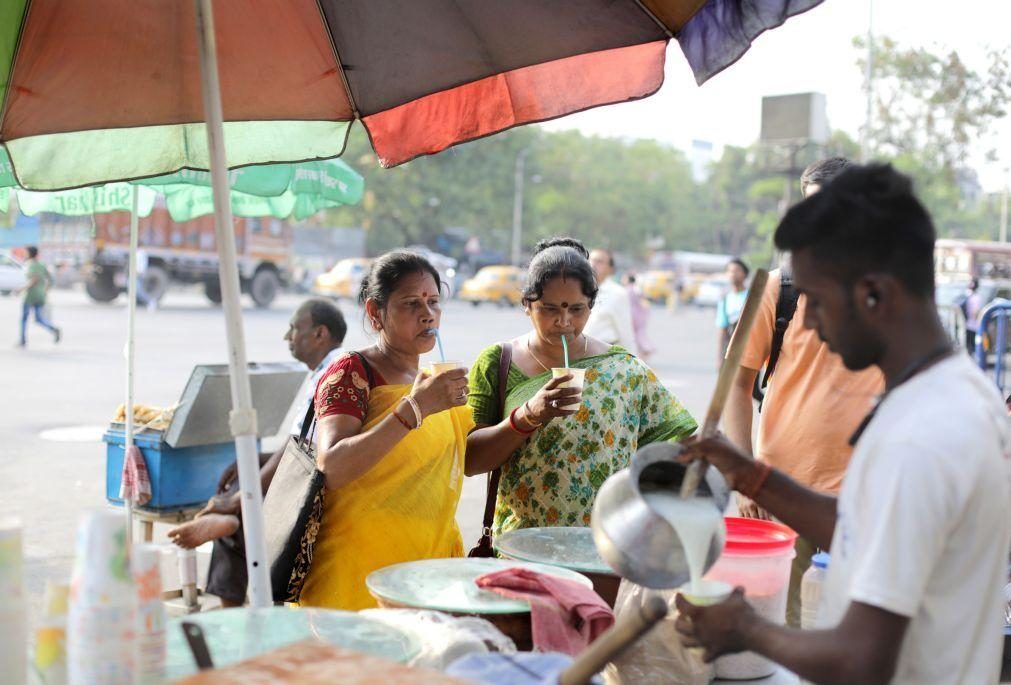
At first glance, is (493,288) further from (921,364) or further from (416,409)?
(921,364)

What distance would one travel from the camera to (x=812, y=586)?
7.99 feet

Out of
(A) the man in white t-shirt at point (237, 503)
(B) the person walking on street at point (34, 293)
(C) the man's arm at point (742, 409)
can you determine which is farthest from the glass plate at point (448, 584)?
(B) the person walking on street at point (34, 293)

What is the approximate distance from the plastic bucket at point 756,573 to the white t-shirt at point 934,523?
67 cm

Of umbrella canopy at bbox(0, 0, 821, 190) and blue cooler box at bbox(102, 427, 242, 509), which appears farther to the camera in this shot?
blue cooler box at bbox(102, 427, 242, 509)

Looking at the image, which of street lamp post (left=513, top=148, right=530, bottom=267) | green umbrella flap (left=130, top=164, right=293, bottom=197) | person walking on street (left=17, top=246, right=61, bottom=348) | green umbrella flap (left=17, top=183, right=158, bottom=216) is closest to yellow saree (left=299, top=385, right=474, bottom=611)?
green umbrella flap (left=130, top=164, right=293, bottom=197)

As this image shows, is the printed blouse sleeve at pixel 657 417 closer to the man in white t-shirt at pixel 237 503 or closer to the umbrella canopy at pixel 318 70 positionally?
the umbrella canopy at pixel 318 70

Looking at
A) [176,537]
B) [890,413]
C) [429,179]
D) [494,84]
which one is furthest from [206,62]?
[429,179]

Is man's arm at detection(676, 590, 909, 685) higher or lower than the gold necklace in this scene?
lower

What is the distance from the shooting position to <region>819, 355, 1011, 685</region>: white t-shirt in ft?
4.50

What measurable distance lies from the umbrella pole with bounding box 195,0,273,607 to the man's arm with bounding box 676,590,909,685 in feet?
3.90

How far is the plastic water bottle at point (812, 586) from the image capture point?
92.2 inches

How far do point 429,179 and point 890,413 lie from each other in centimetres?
4881

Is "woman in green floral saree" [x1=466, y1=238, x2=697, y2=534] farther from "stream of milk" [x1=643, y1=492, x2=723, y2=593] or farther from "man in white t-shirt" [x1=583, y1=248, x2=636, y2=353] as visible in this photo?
"man in white t-shirt" [x1=583, y1=248, x2=636, y2=353]

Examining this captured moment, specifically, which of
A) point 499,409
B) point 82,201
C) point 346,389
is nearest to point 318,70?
point 346,389
